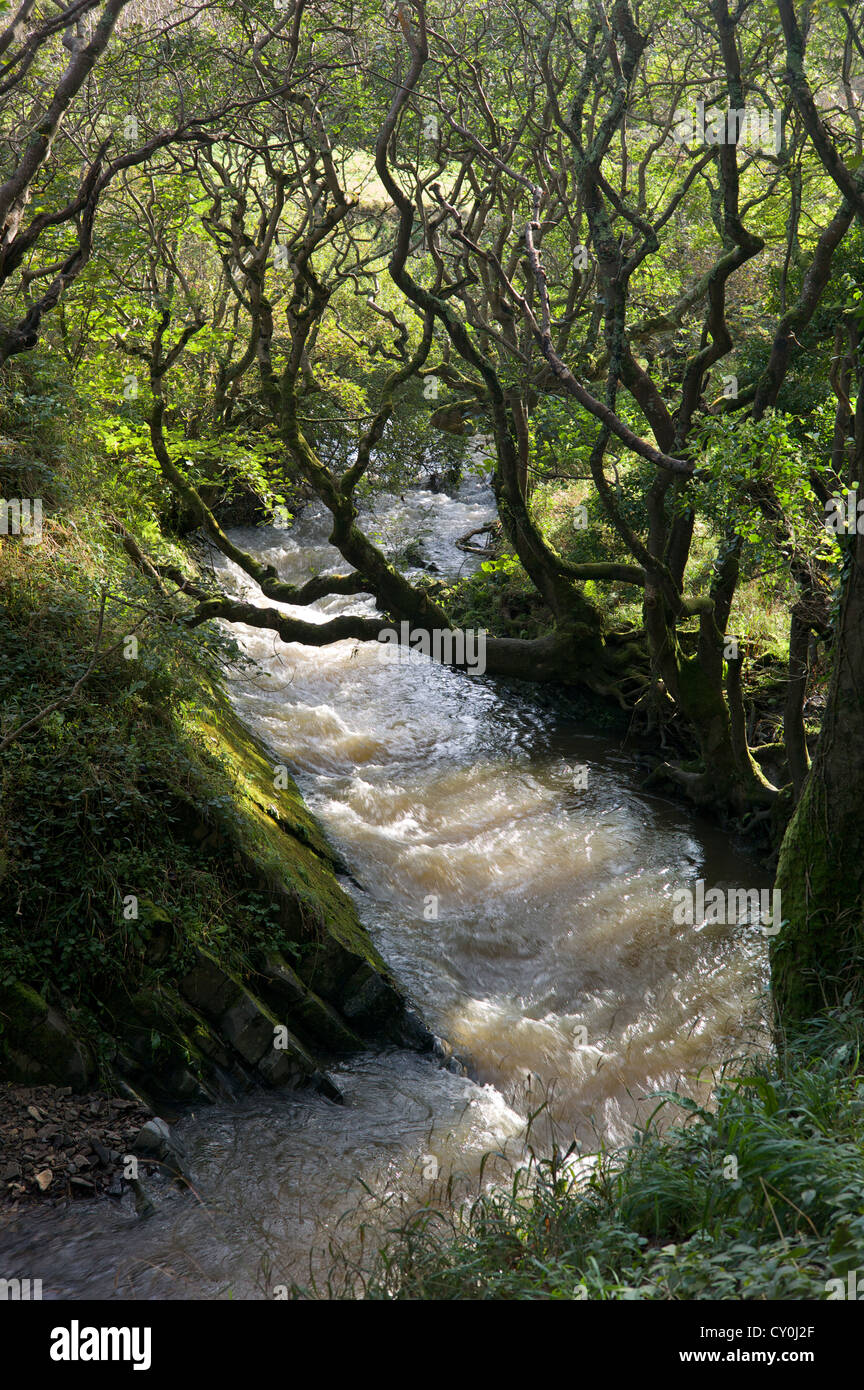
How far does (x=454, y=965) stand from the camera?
291 inches

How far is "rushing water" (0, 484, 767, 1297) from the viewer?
4.35 metres

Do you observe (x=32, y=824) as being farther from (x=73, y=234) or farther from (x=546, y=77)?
(x=546, y=77)

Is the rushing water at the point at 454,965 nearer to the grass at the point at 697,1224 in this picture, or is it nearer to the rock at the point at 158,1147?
the rock at the point at 158,1147

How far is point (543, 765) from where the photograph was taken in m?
11.3

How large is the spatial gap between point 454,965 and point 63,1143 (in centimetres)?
352

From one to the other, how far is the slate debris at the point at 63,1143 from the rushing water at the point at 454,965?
13 cm

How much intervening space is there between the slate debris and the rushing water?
133 millimetres

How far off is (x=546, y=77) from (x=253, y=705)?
787 centimetres

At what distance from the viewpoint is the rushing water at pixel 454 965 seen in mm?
4348
